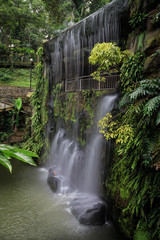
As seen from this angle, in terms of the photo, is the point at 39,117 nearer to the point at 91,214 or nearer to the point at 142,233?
the point at 91,214

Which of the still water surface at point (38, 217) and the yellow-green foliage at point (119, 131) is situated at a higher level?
the yellow-green foliage at point (119, 131)

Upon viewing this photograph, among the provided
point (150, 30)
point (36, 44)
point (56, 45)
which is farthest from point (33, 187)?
point (36, 44)

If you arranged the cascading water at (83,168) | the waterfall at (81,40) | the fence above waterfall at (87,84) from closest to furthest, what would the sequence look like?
the cascading water at (83,168)
the waterfall at (81,40)
the fence above waterfall at (87,84)

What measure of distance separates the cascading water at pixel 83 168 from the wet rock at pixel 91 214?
0.04m

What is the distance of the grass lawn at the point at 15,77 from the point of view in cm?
2040

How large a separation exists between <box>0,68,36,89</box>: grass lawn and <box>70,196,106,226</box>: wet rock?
17986 mm

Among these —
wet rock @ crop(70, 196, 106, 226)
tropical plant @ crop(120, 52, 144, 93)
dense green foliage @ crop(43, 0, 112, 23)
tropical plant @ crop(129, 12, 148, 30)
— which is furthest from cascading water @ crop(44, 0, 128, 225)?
dense green foliage @ crop(43, 0, 112, 23)

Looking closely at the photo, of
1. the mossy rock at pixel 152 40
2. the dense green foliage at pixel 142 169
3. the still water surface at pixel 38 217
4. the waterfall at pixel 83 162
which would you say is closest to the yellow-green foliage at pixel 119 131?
the dense green foliage at pixel 142 169

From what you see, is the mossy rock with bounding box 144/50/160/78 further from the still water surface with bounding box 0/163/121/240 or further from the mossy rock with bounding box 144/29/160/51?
the still water surface with bounding box 0/163/121/240

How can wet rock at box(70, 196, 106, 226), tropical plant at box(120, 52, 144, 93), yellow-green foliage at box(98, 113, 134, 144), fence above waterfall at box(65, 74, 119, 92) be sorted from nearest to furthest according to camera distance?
yellow-green foliage at box(98, 113, 134, 144), wet rock at box(70, 196, 106, 226), tropical plant at box(120, 52, 144, 93), fence above waterfall at box(65, 74, 119, 92)

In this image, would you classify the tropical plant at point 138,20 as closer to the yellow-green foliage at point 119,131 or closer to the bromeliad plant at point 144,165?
the bromeliad plant at point 144,165

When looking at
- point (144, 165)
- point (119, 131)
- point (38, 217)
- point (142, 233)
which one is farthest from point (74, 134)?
point (142, 233)

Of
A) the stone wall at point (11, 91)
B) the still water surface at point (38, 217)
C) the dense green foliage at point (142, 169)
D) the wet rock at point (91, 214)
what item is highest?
the stone wall at point (11, 91)

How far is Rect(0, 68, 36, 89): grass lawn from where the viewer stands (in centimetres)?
2040
